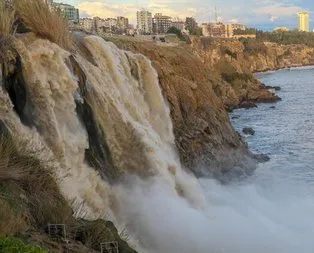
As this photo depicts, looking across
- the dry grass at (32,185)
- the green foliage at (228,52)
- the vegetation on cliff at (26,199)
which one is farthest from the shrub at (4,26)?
the green foliage at (228,52)

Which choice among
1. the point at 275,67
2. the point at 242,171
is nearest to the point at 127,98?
the point at 242,171

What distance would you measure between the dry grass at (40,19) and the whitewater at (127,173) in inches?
19.5

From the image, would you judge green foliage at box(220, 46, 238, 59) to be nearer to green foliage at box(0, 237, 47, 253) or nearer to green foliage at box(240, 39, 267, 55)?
green foliage at box(240, 39, 267, 55)

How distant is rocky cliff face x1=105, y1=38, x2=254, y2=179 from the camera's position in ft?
60.0

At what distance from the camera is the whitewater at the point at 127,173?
8820mm

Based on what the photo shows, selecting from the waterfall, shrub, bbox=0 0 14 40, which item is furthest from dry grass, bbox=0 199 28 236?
shrub, bbox=0 0 14 40

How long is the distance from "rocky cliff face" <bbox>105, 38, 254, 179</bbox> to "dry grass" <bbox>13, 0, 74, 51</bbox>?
7.00 meters

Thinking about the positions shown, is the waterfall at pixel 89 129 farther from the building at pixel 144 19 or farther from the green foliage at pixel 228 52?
the building at pixel 144 19

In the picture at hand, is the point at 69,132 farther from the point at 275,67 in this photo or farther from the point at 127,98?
the point at 275,67

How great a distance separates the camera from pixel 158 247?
8.80 metres

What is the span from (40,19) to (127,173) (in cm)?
384

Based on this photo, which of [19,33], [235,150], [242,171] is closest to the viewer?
→ [19,33]

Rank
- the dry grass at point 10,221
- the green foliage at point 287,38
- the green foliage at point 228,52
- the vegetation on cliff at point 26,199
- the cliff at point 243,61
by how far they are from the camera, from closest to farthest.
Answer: the dry grass at point 10,221 < the vegetation on cliff at point 26,199 < the cliff at point 243,61 < the green foliage at point 228,52 < the green foliage at point 287,38

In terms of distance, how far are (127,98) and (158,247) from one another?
5.70 m
